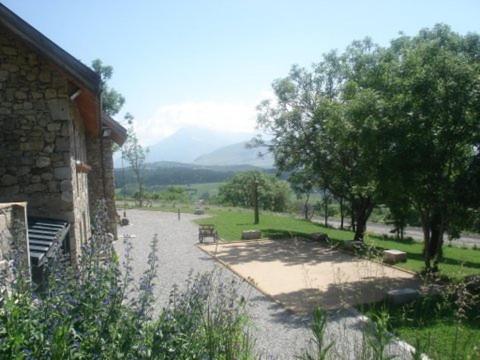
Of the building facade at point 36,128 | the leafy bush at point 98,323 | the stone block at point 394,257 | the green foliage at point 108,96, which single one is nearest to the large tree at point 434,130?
the stone block at point 394,257

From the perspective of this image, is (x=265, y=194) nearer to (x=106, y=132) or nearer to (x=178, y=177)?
(x=106, y=132)

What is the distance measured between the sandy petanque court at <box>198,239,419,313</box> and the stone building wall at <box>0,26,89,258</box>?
12.0ft

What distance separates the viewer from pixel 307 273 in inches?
470

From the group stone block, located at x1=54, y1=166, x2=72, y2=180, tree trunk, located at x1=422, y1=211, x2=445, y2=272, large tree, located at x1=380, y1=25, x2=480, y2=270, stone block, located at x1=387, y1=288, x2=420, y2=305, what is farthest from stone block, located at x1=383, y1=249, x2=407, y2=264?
stone block, located at x1=54, y1=166, x2=72, y2=180

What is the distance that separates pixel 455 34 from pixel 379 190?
662 cm

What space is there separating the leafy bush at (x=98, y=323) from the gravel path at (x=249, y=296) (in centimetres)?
74

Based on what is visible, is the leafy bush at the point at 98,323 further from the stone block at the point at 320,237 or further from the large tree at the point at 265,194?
the large tree at the point at 265,194

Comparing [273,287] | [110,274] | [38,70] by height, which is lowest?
[273,287]

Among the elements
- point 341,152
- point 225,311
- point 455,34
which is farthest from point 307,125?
point 225,311

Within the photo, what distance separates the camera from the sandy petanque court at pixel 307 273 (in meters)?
9.72

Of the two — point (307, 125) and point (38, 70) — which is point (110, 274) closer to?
point (38, 70)

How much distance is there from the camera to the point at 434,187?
10.6 m

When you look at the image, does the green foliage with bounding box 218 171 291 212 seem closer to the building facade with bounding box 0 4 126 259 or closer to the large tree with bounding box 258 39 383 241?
the large tree with bounding box 258 39 383 241

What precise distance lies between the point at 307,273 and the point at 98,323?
30.1ft
